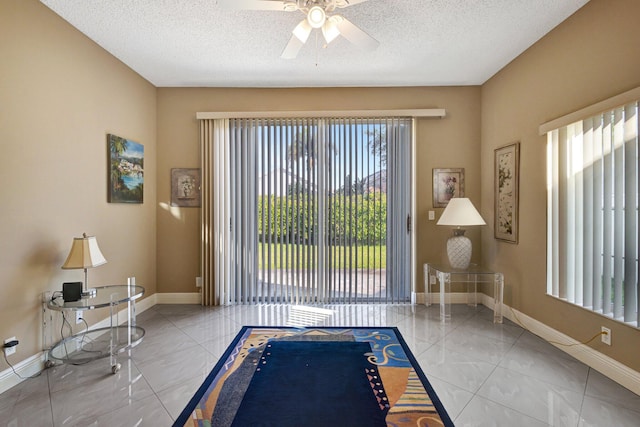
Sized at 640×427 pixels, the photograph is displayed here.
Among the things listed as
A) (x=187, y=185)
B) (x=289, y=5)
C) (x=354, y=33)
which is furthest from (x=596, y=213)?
(x=187, y=185)

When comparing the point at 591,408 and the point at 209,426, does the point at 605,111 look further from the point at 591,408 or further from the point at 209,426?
the point at 209,426

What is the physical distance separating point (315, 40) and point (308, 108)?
111 centimetres

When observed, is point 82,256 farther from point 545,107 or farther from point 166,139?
point 545,107

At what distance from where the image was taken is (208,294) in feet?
13.2

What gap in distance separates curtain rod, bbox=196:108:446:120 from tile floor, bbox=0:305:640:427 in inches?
100

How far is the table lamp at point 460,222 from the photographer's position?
349 cm

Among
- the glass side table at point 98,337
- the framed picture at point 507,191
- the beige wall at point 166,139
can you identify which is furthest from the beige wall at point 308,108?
the glass side table at point 98,337

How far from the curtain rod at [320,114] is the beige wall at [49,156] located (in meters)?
1.05

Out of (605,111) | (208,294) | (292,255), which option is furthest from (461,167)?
(208,294)

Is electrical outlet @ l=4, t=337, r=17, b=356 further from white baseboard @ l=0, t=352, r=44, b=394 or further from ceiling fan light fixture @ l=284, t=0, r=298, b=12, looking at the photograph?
ceiling fan light fixture @ l=284, t=0, r=298, b=12

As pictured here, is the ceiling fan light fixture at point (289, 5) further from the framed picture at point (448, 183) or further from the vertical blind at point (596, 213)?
the framed picture at point (448, 183)

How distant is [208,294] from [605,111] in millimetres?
4395

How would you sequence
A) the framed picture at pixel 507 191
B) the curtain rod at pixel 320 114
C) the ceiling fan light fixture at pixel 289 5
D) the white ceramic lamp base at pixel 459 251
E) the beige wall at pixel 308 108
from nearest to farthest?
the ceiling fan light fixture at pixel 289 5 < the framed picture at pixel 507 191 < the white ceramic lamp base at pixel 459 251 < the curtain rod at pixel 320 114 < the beige wall at pixel 308 108

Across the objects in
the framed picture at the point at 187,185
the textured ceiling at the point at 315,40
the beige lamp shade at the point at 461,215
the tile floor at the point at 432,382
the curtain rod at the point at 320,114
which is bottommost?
the tile floor at the point at 432,382
